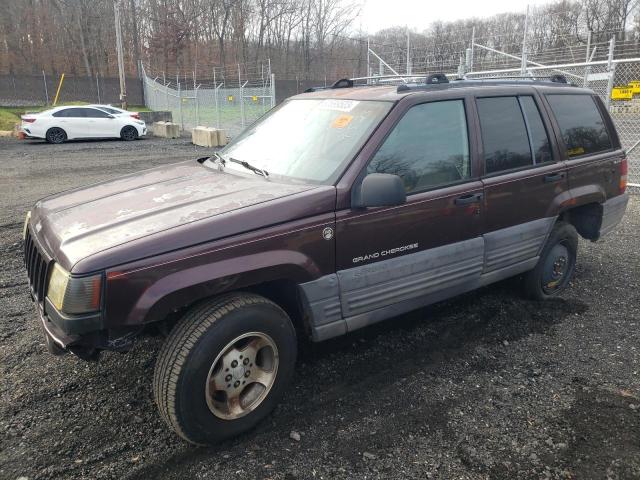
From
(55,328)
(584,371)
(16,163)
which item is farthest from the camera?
(16,163)

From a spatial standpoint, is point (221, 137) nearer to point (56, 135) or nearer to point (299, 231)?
point (56, 135)

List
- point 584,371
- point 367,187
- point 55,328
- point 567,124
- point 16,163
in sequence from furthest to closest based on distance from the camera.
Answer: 1. point 16,163
2. point 567,124
3. point 584,371
4. point 367,187
5. point 55,328

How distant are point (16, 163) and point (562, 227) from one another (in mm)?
13982

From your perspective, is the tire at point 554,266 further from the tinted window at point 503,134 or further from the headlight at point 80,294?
the headlight at point 80,294

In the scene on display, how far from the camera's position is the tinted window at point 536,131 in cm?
404

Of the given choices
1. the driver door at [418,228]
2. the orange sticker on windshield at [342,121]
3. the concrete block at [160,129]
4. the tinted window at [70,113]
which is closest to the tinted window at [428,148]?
the driver door at [418,228]

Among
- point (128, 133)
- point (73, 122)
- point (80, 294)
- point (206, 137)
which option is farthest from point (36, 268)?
point (128, 133)

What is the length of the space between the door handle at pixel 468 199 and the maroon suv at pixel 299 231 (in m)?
0.01

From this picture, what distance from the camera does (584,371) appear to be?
3467 millimetres

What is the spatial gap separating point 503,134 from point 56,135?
19030mm

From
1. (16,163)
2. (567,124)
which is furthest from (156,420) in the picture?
(16,163)

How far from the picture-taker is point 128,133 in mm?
20266

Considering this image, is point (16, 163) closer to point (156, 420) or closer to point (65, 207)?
point (65, 207)

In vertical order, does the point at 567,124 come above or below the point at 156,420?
above
